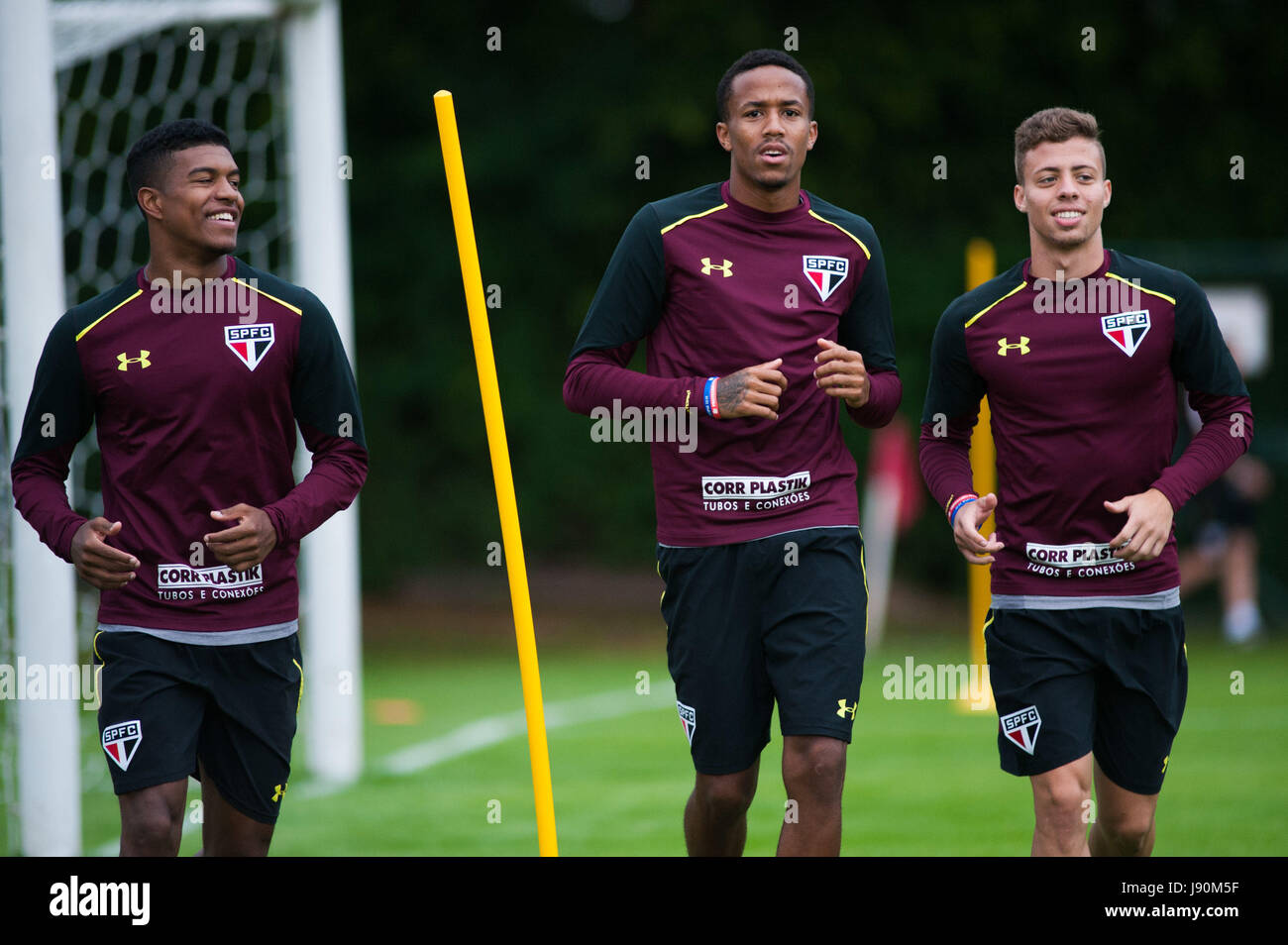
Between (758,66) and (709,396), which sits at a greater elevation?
(758,66)

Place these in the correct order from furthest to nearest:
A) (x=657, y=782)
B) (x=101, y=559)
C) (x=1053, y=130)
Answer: (x=657, y=782), (x=1053, y=130), (x=101, y=559)

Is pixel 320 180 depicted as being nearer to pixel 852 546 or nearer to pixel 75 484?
pixel 75 484

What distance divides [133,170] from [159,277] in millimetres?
334

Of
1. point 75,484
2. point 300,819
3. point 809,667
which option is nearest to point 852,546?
point 809,667

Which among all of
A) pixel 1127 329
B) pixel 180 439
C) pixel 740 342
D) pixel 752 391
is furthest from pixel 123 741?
pixel 1127 329

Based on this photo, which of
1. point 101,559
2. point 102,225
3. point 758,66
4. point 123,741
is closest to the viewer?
point 101,559

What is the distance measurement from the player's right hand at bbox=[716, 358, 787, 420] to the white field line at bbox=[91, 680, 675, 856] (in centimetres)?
371

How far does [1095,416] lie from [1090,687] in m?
0.79

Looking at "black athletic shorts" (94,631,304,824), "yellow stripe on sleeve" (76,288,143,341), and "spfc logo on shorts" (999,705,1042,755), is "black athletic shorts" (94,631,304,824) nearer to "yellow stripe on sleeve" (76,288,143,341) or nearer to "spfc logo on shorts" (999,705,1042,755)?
"yellow stripe on sleeve" (76,288,143,341)

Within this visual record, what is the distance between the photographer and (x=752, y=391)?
4.65 metres

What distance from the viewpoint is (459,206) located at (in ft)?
15.5

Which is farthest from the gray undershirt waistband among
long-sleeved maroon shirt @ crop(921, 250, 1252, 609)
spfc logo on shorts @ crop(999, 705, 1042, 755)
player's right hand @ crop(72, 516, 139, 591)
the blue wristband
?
spfc logo on shorts @ crop(999, 705, 1042, 755)

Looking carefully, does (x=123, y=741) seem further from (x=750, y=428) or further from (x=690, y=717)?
(x=750, y=428)

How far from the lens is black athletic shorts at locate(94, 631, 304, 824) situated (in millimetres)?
4543
